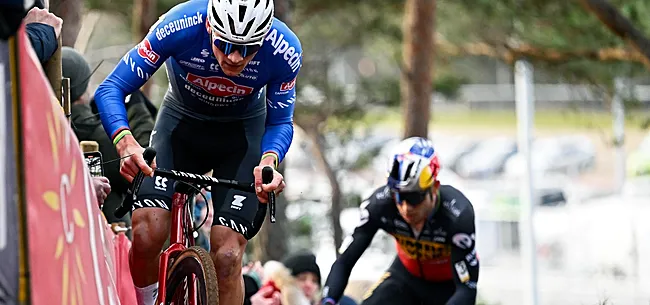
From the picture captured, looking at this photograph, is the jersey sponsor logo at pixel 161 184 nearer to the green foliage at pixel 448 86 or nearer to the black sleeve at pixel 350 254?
the black sleeve at pixel 350 254

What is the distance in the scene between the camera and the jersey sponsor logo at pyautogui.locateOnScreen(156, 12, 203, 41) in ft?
19.6

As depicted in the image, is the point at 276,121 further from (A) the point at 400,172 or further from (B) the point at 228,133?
(A) the point at 400,172

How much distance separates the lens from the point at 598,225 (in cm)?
2291

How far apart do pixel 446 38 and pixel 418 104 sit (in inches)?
181

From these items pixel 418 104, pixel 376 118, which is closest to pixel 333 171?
pixel 376 118

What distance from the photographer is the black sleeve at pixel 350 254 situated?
7.58 metres

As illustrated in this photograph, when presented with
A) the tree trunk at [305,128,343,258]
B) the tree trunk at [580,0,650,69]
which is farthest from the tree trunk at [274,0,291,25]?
the tree trunk at [305,128,343,258]

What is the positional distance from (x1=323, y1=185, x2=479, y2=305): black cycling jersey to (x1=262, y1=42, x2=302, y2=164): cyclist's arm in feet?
5.29

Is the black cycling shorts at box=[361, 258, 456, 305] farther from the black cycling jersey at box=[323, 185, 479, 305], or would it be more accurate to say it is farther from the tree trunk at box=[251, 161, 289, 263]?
the tree trunk at box=[251, 161, 289, 263]

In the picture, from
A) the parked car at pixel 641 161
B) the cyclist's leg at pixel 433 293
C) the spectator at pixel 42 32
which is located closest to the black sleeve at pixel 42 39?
the spectator at pixel 42 32

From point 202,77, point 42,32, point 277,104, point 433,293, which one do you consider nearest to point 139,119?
point 202,77

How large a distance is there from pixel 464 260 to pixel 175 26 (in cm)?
290

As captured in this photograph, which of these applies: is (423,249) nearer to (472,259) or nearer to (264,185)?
(472,259)

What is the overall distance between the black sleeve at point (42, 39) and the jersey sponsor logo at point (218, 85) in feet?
4.11
